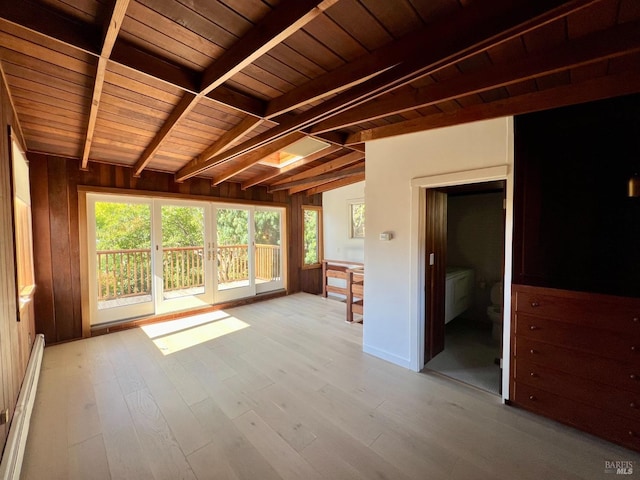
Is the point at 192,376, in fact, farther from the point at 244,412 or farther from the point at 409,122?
the point at 409,122

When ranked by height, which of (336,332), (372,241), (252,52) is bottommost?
(336,332)

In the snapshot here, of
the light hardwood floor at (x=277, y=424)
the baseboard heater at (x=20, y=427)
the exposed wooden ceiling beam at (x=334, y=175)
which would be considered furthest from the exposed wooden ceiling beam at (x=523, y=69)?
the baseboard heater at (x=20, y=427)

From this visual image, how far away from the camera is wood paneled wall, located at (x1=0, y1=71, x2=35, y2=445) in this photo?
5.36 ft

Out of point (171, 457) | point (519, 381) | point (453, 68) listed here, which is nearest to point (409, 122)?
point (453, 68)

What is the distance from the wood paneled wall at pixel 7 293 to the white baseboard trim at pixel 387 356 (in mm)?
2858

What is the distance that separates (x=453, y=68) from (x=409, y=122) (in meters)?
0.84

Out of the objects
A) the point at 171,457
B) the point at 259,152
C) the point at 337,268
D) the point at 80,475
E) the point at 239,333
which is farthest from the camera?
the point at 337,268

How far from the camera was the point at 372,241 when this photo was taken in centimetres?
303

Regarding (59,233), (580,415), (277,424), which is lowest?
(277,424)

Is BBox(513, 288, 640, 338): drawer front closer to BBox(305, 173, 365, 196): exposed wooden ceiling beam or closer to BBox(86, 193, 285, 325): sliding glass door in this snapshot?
BBox(305, 173, 365, 196): exposed wooden ceiling beam

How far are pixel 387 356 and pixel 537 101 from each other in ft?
8.69

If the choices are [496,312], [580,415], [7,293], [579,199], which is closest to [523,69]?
[579,199]

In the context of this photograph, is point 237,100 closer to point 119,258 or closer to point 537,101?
point 537,101

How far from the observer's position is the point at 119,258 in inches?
161
